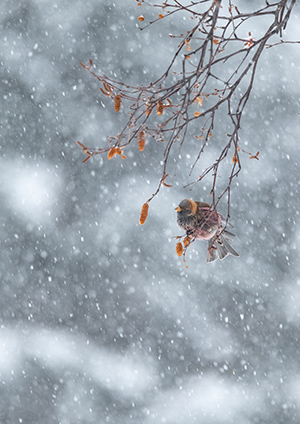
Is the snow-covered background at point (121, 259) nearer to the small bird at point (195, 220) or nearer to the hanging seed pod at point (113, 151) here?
the small bird at point (195, 220)

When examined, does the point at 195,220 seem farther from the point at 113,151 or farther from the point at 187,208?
the point at 113,151

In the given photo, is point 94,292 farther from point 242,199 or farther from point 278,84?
point 278,84

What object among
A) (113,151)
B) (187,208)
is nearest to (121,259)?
(187,208)

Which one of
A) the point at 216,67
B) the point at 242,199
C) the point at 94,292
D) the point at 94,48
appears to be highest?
the point at 94,48

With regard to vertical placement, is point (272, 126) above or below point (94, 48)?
below

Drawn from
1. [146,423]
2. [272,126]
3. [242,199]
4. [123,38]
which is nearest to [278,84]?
[272,126]

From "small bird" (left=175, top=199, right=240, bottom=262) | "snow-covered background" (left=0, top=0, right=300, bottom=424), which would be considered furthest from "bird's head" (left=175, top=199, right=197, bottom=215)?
"snow-covered background" (left=0, top=0, right=300, bottom=424)

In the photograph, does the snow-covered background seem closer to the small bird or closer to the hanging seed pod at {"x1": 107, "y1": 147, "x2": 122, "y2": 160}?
the small bird
